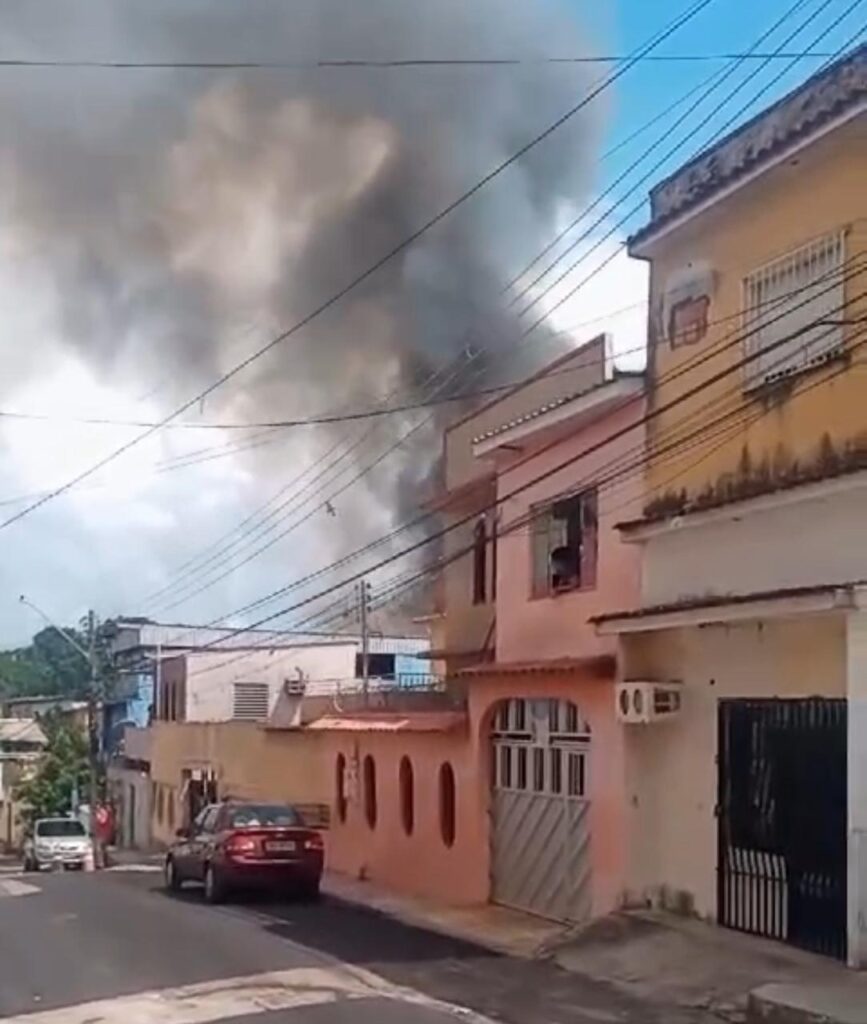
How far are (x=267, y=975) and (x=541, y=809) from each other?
6.19m

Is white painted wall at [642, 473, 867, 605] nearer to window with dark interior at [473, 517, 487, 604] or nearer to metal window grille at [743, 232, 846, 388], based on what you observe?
metal window grille at [743, 232, 846, 388]

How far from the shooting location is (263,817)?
23.9 m

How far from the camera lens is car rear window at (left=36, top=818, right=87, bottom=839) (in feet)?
139

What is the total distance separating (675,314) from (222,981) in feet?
24.4

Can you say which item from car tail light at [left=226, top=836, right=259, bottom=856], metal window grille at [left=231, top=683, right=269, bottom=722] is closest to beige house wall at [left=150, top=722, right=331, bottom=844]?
metal window grille at [left=231, top=683, right=269, bottom=722]

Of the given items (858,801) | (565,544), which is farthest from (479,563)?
(858,801)

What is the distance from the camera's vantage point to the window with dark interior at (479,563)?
80.0 ft

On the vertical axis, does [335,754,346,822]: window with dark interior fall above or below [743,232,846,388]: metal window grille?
below

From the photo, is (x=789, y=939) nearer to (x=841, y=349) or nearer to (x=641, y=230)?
(x=841, y=349)

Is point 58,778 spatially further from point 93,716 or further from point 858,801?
point 858,801

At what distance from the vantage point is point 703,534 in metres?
Answer: 16.6

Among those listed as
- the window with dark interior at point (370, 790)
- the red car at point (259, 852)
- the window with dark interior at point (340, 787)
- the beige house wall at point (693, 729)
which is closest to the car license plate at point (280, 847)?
the red car at point (259, 852)

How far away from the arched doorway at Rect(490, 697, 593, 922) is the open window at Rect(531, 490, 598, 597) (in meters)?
1.34

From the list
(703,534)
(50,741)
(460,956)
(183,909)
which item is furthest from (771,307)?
(50,741)
